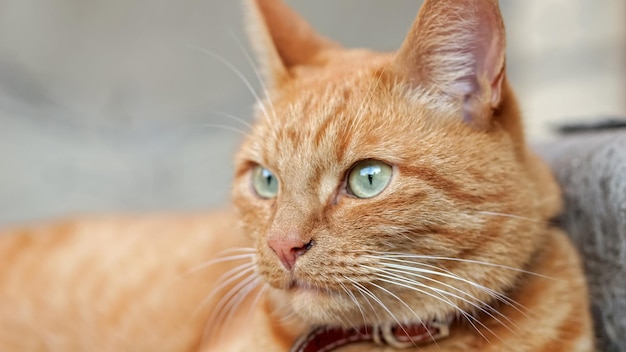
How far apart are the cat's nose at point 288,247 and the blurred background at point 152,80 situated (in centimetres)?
178

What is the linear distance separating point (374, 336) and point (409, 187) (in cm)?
32

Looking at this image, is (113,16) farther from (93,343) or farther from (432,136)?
(432,136)

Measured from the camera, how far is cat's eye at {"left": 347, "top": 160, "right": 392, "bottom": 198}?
1.07m

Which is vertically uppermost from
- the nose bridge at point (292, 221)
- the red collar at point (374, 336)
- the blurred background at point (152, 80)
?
the blurred background at point (152, 80)

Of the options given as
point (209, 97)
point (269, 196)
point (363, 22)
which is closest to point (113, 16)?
point (209, 97)

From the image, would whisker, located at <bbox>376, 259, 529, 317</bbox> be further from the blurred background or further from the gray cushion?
the blurred background

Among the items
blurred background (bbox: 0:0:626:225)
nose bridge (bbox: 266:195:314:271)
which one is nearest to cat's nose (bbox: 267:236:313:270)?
nose bridge (bbox: 266:195:314:271)

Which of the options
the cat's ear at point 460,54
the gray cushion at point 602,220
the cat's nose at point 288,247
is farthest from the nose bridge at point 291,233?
the gray cushion at point 602,220

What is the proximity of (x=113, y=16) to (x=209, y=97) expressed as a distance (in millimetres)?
580

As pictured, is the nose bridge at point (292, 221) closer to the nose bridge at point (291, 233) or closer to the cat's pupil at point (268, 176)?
the nose bridge at point (291, 233)

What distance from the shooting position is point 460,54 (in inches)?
43.5

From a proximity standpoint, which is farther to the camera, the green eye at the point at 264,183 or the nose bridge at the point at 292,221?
the green eye at the point at 264,183

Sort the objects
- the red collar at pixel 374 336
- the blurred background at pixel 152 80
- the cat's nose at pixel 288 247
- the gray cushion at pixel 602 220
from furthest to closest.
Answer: the blurred background at pixel 152 80 → the gray cushion at pixel 602 220 → the red collar at pixel 374 336 → the cat's nose at pixel 288 247

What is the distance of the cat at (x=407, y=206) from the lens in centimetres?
104
